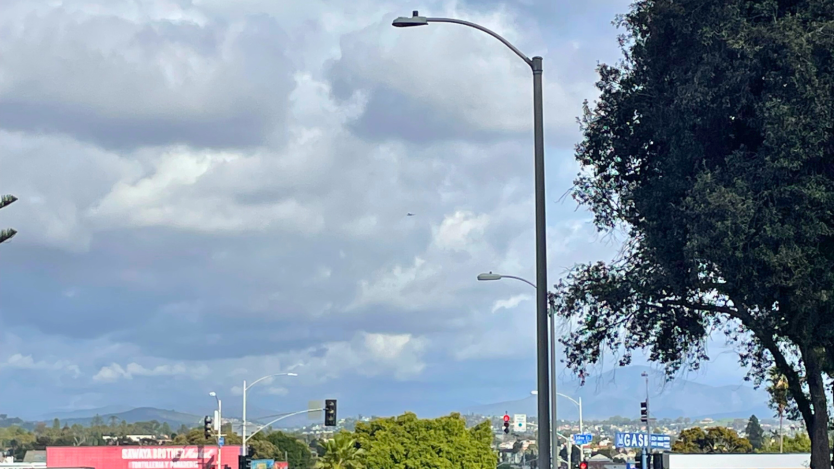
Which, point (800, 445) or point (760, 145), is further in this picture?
point (800, 445)

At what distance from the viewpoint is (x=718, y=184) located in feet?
63.8

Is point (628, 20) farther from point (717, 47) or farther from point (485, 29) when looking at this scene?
point (485, 29)

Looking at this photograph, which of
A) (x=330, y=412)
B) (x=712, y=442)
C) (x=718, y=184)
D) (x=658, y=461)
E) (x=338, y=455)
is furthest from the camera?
(x=712, y=442)

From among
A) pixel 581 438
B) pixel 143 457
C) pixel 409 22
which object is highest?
pixel 409 22

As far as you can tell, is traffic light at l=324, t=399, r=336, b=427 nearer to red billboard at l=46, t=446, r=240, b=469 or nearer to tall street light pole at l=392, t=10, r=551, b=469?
red billboard at l=46, t=446, r=240, b=469

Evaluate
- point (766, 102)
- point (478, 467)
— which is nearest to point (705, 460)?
point (478, 467)

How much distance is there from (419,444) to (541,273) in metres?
82.5

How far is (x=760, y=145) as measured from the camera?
67.5 feet

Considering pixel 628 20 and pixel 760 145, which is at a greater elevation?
pixel 628 20

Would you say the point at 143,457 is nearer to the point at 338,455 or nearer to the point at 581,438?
the point at 338,455

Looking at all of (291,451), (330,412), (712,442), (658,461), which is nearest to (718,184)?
(658,461)

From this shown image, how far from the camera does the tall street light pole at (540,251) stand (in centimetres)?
1570

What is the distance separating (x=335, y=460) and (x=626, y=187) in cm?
6321

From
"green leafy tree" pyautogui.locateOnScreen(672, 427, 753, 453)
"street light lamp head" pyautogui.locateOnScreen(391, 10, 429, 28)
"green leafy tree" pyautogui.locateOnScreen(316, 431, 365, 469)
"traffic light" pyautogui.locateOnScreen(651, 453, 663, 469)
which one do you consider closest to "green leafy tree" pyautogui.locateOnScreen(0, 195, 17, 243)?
"street light lamp head" pyautogui.locateOnScreen(391, 10, 429, 28)
